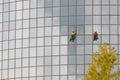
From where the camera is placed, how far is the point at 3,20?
9062 centimetres

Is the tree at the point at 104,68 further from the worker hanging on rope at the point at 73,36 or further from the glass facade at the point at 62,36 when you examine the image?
the glass facade at the point at 62,36

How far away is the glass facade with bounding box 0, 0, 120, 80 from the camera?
84375mm

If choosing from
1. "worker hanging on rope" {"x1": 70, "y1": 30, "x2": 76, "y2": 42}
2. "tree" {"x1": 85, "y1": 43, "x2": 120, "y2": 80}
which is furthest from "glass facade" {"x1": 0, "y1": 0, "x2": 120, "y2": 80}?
"tree" {"x1": 85, "y1": 43, "x2": 120, "y2": 80}

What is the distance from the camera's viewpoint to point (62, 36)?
85.5 m

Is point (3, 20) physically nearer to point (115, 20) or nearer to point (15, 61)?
point (15, 61)

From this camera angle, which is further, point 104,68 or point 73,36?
point 73,36

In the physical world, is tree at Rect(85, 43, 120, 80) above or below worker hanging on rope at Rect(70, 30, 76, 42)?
below

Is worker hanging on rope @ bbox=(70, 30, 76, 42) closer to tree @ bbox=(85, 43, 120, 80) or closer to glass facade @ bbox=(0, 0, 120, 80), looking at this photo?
glass facade @ bbox=(0, 0, 120, 80)

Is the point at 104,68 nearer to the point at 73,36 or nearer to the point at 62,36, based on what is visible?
the point at 73,36

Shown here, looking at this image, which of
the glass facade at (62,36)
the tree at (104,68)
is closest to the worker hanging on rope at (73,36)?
the glass facade at (62,36)

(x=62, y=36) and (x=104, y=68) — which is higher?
(x=62, y=36)

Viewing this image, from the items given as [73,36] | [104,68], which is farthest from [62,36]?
[104,68]

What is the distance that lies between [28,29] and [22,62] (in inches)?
253

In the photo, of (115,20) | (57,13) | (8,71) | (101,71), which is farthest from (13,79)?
(101,71)
